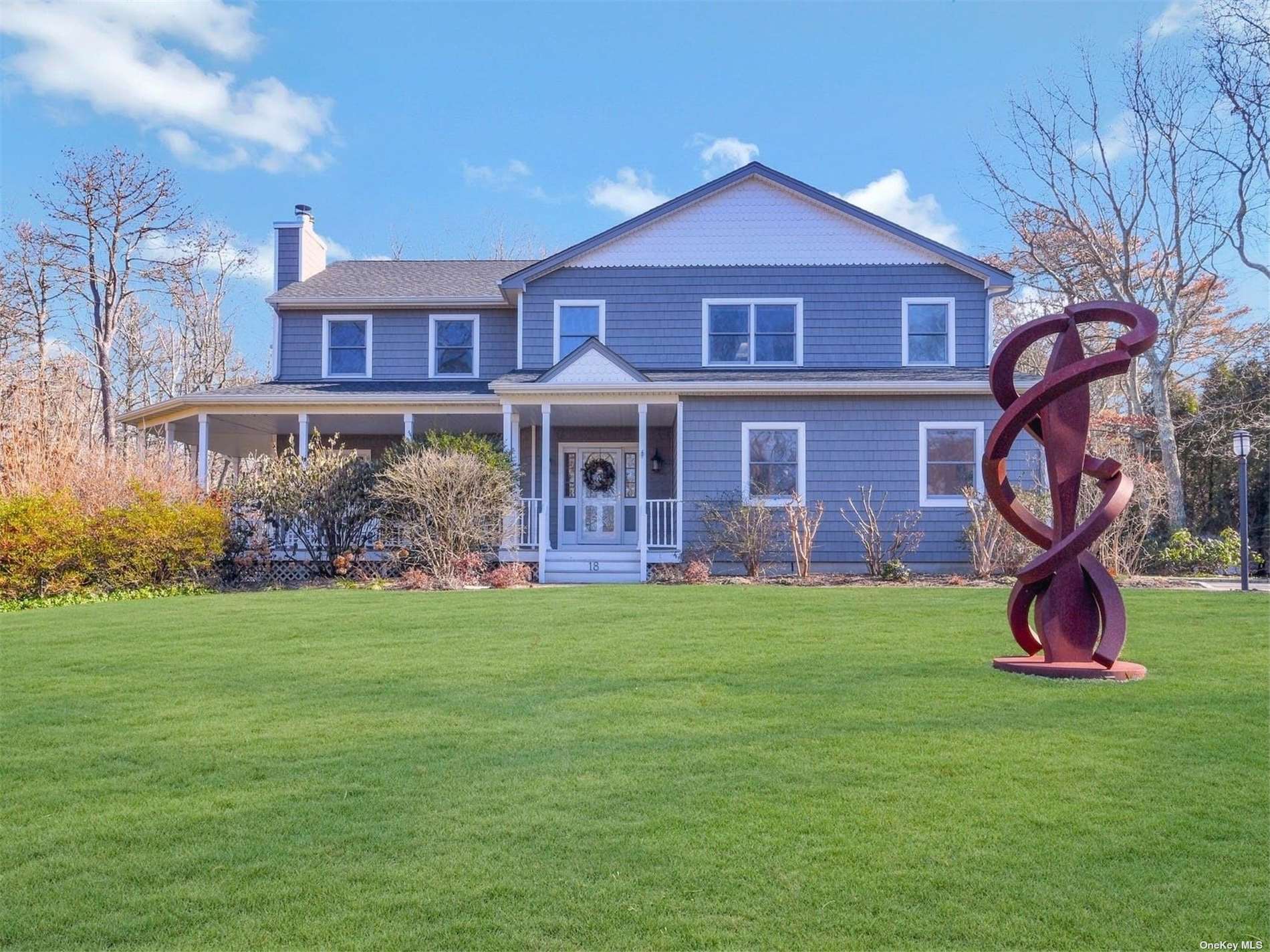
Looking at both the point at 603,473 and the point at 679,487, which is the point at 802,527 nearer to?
the point at 679,487

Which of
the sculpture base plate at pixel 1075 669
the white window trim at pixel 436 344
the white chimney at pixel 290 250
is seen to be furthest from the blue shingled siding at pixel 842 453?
the white chimney at pixel 290 250

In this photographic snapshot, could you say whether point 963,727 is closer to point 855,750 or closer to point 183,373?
point 855,750

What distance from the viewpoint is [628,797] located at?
394cm

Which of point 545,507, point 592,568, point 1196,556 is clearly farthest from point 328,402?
point 1196,556

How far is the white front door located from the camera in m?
17.1

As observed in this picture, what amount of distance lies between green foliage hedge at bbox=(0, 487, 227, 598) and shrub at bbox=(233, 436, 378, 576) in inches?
30.4

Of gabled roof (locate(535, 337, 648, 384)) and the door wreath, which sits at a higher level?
gabled roof (locate(535, 337, 648, 384))

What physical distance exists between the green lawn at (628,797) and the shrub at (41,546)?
14.9ft

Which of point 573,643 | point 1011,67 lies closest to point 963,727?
point 573,643

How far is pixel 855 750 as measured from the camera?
4.55 metres

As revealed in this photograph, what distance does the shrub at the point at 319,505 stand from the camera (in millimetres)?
13734

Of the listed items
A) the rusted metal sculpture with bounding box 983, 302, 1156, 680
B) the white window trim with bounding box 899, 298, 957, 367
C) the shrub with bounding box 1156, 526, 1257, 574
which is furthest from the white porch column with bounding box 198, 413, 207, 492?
the shrub with bounding box 1156, 526, 1257, 574

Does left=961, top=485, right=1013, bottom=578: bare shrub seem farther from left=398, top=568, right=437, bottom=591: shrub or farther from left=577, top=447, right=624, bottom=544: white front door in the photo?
left=398, top=568, right=437, bottom=591: shrub

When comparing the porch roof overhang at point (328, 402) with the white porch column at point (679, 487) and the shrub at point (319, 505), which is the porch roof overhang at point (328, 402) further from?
the white porch column at point (679, 487)
